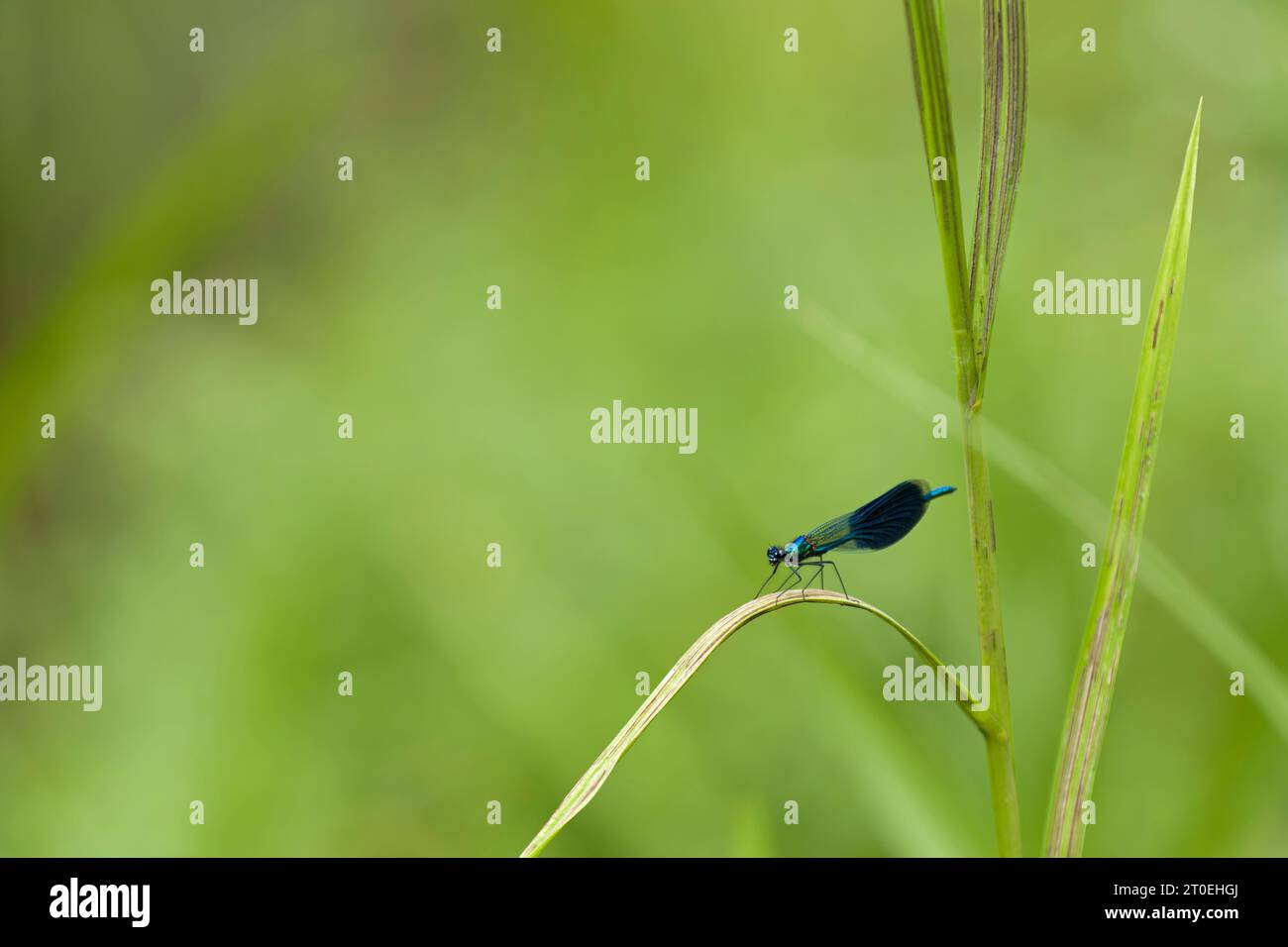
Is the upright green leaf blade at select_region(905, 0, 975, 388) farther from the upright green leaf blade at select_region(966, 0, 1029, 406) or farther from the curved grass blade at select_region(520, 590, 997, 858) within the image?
the curved grass blade at select_region(520, 590, 997, 858)

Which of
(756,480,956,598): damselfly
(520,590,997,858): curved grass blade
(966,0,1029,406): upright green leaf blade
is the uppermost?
(966,0,1029,406): upright green leaf blade

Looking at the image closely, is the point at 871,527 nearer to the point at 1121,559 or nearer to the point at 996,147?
the point at 1121,559

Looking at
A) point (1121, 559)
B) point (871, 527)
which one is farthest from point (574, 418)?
point (1121, 559)

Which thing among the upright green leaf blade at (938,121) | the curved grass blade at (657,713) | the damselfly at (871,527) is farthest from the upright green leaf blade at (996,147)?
the damselfly at (871,527)

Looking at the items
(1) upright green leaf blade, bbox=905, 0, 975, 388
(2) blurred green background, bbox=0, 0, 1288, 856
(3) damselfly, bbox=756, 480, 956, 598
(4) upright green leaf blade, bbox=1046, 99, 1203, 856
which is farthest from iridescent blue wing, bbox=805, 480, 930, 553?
(1) upright green leaf blade, bbox=905, 0, 975, 388

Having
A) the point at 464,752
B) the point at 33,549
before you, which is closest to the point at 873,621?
the point at 464,752

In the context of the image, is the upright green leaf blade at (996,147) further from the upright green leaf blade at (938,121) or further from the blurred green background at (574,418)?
the blurred green background at (574,418)
